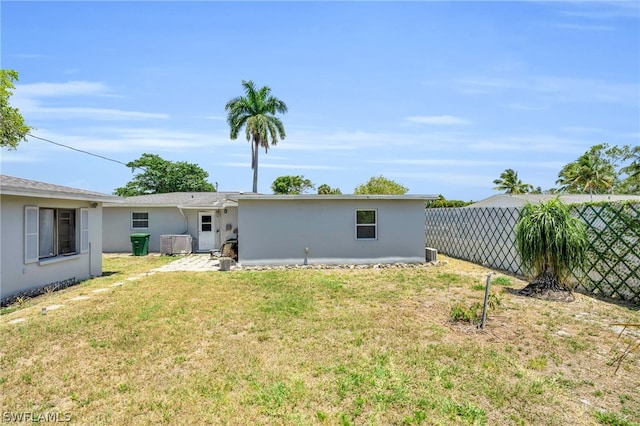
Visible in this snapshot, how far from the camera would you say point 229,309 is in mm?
6801

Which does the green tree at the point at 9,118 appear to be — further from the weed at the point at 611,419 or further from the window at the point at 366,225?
the weed at the point at 611,419

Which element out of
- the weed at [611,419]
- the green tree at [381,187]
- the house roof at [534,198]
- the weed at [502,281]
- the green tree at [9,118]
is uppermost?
the green tree at [9,118]

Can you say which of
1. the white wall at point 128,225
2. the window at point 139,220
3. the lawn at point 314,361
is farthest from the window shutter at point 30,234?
the window at point 139,220

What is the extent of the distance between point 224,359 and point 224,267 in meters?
7.36

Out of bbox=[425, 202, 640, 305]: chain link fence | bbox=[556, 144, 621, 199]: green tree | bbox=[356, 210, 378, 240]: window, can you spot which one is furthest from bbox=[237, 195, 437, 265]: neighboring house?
bbox=[556, 144, 621, 199]: green tree

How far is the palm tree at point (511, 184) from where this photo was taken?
43188 mm

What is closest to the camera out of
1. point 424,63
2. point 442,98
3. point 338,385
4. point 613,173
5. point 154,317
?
point 338,385

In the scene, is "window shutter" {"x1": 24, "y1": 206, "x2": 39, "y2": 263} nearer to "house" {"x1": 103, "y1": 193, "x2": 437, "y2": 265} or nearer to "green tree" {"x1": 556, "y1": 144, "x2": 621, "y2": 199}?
"house" {"x1": 103, "y1": 193, "x2": 437, "y2": 265}

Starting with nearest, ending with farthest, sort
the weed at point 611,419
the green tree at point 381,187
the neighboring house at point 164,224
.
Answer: the weed at point 611,419 → the neighboring house at point 164,224 → the green tree at point 381,187

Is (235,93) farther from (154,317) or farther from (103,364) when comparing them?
(103,364)

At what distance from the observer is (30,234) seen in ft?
25.8

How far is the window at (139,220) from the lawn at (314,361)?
9542 mm

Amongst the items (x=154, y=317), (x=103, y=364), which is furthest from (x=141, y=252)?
(x=103, y=364)

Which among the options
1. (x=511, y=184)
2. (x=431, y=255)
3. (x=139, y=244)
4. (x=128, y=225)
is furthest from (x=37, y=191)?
(x=511, y=184)
